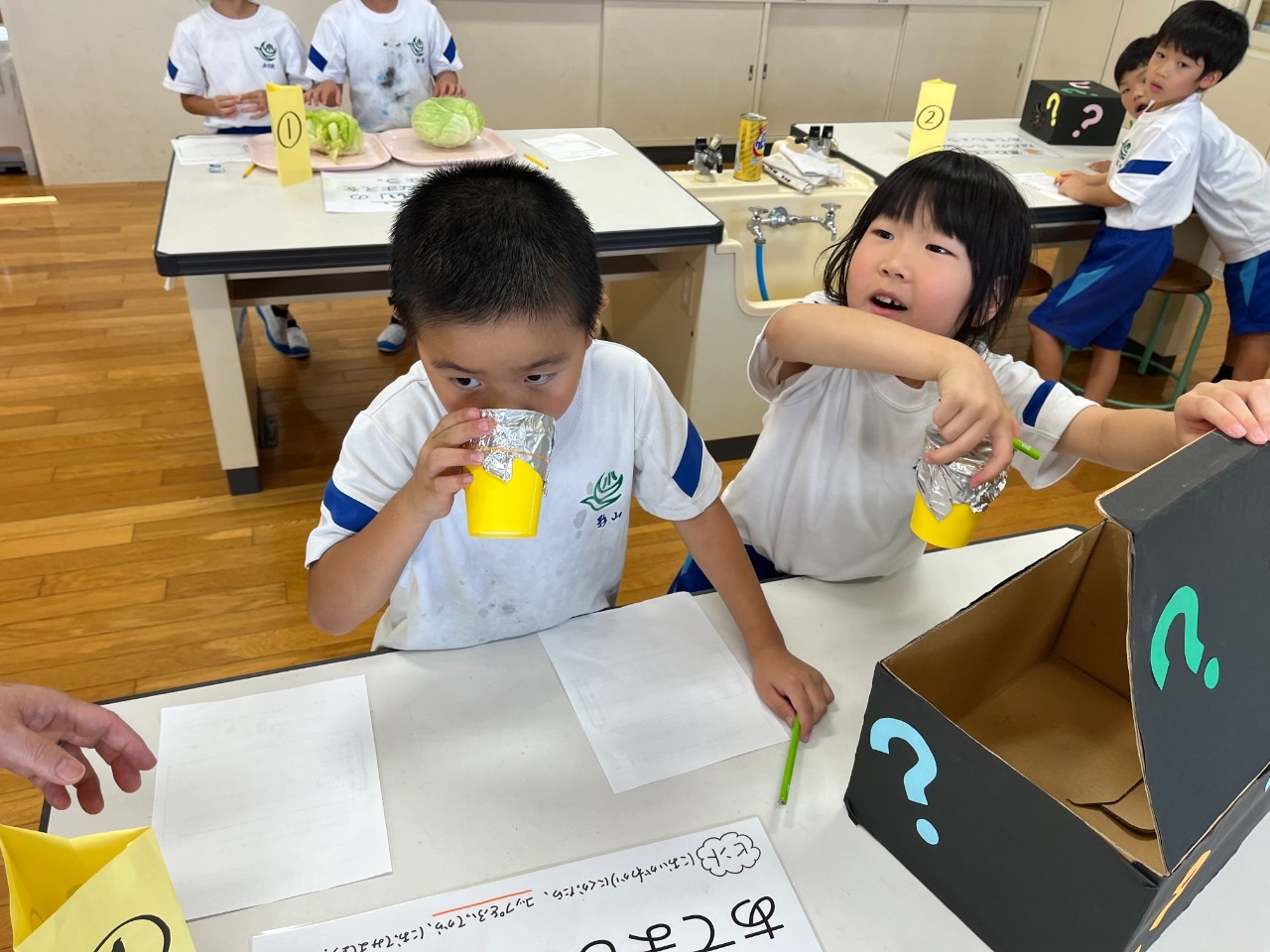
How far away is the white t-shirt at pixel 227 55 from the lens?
9.45 feet

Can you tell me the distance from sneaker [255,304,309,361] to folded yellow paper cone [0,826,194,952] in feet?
9.05

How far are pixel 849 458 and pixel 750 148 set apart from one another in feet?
5.82

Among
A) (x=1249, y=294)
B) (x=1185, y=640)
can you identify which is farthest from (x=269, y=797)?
(x=1249, y=294)

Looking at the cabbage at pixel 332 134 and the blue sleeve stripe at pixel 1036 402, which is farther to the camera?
the cabbage at pixel 332 134

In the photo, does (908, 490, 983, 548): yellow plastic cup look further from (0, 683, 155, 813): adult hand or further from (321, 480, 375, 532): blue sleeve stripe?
(0, 683, 155, 813): adult hand

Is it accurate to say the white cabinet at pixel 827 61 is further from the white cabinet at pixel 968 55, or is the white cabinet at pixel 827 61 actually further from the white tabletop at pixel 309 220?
the white tabletop at pixel 309 220

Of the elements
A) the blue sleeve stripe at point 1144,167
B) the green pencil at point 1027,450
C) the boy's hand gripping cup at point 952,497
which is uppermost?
the green pencil at point 1027,450

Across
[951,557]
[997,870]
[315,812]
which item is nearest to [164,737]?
[315,812]

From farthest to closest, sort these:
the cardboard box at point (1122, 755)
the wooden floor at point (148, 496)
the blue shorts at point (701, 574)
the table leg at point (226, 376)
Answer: the table leg at point (226, 376) → the wooden floor at point (148, 496) → the blue shorts at point (701, 574) → the cardboard box at point (1122, 755)

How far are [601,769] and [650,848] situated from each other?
96mm

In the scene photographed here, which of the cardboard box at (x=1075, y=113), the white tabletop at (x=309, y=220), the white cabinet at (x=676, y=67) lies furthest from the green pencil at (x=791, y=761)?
the white cabinet at (x=676, y=67)

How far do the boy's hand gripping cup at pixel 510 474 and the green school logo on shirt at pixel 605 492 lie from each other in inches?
12.7

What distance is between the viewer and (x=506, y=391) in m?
0.84

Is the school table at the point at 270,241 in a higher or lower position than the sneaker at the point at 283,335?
higher
